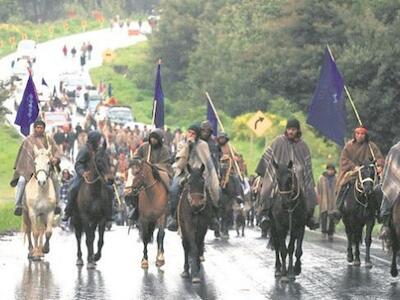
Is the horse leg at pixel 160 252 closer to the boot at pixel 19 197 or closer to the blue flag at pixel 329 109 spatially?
the boot at pixel 19 197

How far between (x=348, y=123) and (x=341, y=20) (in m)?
12.8

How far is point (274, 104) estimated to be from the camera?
7206 centimetres

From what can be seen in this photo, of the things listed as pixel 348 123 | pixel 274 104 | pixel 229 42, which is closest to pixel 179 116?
pixel 229 42

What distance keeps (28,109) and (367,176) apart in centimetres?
917

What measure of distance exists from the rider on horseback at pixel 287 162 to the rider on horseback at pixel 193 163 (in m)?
0.85

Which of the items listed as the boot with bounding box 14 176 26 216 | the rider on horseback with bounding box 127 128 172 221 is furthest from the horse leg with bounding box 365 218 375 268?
the boot with bounding box 14 176 26 216

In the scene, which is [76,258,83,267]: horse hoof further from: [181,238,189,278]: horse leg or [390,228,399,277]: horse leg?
[390,228,399,277]: horse leg

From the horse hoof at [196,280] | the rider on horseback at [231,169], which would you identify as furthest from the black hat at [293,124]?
the rider on horseback at [231,169]

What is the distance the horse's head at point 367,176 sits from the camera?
2433 centimetres

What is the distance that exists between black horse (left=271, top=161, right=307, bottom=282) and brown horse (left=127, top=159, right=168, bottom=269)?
3.08m

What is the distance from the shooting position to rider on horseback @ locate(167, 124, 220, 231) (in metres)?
22.8

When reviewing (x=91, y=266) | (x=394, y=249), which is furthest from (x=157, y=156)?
(x=394, y=249)

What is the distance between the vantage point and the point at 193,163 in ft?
75.1

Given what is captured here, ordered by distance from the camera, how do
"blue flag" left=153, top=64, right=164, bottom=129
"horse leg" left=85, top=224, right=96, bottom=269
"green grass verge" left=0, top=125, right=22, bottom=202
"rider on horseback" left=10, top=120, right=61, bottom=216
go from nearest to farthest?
"horse leg" left=85, top=224, right=96, bottom=269 → "rider on horseback" left=10, top=120, right=61, bottom=216 → "blue flag" left=153, top=64, right=164, bottom=129 → "green grass verge" left=0, top=125, right=22, bottom=202
